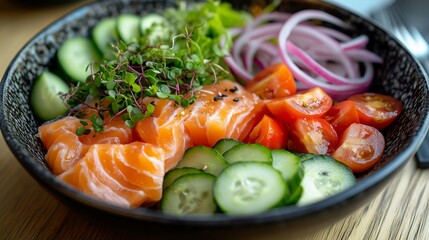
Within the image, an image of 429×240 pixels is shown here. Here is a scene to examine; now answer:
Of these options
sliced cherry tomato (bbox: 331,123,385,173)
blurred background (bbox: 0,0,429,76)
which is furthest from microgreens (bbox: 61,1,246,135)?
blurred background (bbox: 0,0,429,76)

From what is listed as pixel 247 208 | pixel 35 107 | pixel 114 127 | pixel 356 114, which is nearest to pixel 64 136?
pixel 114 127

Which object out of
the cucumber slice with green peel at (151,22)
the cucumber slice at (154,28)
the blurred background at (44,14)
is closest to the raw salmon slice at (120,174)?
the cucumber slice at (154,28)

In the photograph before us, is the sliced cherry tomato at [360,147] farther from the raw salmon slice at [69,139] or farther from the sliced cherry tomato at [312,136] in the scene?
the raw salmon slice at [69,139]

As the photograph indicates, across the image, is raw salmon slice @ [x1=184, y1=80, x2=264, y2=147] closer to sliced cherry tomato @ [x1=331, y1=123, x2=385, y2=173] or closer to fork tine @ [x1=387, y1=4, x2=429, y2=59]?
sliced cherry tomato @ [x1=331, y1=123, x2=385, y2=173]

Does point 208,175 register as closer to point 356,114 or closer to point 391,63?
point 356,114

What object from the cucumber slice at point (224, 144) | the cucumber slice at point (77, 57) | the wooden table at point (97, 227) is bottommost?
the wooden table at point (97, 227)
